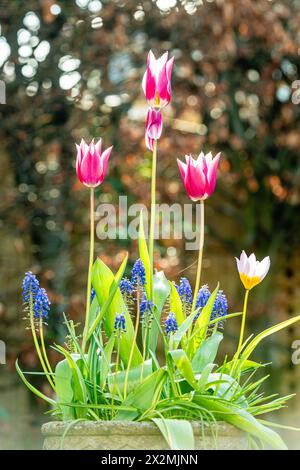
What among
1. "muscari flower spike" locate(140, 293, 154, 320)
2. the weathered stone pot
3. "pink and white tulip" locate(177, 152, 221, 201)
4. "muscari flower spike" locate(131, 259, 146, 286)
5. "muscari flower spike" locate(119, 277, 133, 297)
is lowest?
the weathered stone pot

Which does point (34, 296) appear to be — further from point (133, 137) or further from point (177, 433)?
point (133, 137)

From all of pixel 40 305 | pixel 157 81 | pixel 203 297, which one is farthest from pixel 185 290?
pixel 157 81

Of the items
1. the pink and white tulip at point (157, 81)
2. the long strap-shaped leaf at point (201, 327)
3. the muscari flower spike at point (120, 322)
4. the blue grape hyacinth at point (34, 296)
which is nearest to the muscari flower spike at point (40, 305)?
the blue grape hyacinth at point (34, 296)

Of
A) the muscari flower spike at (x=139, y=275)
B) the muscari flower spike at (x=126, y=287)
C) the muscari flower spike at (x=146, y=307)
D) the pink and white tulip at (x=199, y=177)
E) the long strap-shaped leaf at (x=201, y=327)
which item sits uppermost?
the pink and white tulip at (x=199, y=177)

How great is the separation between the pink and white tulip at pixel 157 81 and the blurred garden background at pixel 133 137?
250cm

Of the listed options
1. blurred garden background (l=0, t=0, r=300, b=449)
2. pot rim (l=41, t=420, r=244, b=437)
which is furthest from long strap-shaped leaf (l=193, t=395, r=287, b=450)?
blurred garden background (l=0, t=0, r=300, b=449)

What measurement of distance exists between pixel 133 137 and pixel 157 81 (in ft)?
11.1

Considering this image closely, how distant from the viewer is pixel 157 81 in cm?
148

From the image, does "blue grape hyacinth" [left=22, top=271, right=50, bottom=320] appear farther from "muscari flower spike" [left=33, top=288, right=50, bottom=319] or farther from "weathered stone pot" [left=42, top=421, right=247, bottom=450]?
"weathered stone pot" [left=42, top=421, right=247, bottom=450]

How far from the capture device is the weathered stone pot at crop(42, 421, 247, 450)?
135cm

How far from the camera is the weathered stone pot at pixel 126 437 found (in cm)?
135

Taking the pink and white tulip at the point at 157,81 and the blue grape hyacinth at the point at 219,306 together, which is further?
the blue grape hyacinth at the point at 219,306

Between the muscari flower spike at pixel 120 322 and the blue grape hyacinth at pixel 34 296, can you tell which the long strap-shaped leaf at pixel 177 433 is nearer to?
the muscari flower spike at pixel 120 322

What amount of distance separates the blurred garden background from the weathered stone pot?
8.46 ft
